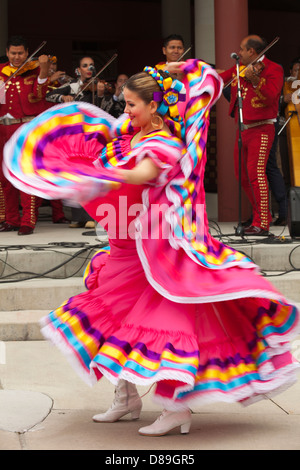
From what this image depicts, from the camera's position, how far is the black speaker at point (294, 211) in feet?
17.7

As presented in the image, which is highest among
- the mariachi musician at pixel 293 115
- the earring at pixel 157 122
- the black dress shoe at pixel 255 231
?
the mariachi musician at pixel 293 115

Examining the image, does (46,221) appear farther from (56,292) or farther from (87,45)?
(87,45)

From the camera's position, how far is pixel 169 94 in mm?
3025

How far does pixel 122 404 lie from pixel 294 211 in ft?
8.76

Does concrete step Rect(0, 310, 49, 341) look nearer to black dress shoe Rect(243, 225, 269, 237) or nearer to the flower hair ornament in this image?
the flower hair ornament

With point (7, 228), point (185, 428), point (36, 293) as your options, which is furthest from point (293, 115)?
point (185, 428)

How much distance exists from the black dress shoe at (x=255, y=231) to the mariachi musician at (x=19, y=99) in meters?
1.75

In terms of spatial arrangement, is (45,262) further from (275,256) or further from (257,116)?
(257,116)

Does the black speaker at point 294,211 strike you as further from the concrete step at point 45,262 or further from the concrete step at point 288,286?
the concrete step at point 45,262

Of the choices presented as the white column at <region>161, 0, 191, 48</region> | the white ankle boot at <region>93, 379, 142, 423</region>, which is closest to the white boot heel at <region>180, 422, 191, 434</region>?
the white ankle boot at <region>93, 379, 142, 423</region>

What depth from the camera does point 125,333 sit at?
9.40ft

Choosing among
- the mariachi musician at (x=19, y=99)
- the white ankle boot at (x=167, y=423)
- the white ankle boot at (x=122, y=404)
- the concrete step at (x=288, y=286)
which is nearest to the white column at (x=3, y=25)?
the mariachi musician at (x=19, y=99)

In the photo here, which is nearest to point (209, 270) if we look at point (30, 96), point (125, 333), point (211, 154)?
point (125, 333)

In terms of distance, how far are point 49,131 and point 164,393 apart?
1116mm
